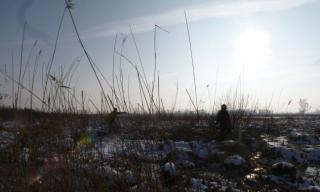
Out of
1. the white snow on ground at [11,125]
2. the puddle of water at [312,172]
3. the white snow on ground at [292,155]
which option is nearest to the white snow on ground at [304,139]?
the white snow on ground at [292,155]

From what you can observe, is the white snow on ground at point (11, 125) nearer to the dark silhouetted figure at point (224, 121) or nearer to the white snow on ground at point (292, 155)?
the dark silhouetted figure at point (224, 121)

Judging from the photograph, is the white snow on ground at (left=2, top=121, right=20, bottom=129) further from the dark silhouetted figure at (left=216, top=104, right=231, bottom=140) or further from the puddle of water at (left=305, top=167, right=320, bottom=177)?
the dark silhouetted figure at (left=216, top=104, right=231, bottom=140)

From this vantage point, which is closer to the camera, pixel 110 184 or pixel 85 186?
pixel 85 186

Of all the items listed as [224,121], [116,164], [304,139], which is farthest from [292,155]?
[116,164]

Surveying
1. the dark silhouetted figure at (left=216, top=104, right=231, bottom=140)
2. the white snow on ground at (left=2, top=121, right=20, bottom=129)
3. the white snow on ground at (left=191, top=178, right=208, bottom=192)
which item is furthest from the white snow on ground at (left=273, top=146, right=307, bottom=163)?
the white snow on ground at (left=2, top=121, right=20, bottom=129)

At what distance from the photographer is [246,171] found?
5246 millimetres

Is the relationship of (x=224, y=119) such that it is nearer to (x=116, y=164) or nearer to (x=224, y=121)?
(x=224, y=121)

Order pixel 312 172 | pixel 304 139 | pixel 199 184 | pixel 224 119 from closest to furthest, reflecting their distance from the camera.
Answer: pixel 199 184
pixel 312 172
pixel 224 119
pixel 304 139

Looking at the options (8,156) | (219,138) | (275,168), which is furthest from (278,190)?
(219,138)

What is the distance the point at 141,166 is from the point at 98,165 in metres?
0.66

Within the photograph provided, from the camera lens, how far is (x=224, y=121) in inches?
309

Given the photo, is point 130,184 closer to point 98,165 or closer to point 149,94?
point 98,165

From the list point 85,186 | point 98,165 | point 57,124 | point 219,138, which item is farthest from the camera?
point 219,138

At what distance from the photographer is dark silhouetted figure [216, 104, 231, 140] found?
7.82 meters
